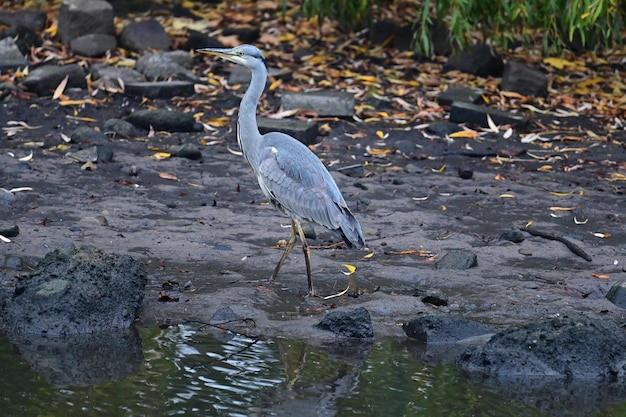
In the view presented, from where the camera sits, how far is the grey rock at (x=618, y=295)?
6.89 m

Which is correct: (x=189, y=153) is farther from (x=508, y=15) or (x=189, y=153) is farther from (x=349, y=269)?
(x=508, y=15)

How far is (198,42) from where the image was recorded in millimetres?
13000

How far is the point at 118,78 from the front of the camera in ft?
38.8

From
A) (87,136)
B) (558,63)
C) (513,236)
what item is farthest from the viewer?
(558,63)

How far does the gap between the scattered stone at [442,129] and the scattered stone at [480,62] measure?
1.87 meters

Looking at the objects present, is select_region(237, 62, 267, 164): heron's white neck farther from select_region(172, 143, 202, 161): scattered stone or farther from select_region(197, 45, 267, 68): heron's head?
select_region(172, 143, 202, 161): scattered stone

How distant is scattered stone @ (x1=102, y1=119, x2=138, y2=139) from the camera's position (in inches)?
412

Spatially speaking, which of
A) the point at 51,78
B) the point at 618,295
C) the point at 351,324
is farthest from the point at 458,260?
the point at 51,78

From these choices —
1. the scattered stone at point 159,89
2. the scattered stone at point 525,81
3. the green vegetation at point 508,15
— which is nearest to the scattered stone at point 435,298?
the green vegetation at point 508,15

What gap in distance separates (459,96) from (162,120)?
3.39m

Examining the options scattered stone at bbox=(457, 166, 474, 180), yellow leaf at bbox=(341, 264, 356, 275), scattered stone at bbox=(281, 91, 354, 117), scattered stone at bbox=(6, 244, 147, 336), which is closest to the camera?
scattered stone at bbox=(6, 244, 147, 336)

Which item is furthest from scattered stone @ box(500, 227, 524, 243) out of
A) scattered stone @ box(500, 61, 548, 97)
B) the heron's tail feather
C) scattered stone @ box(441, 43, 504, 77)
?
scattered stone @ box(441, 43, 504, 77)

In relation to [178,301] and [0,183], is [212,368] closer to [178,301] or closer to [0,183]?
[178,301]

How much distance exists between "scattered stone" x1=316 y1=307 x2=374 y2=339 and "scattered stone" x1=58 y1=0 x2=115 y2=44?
7558mm
